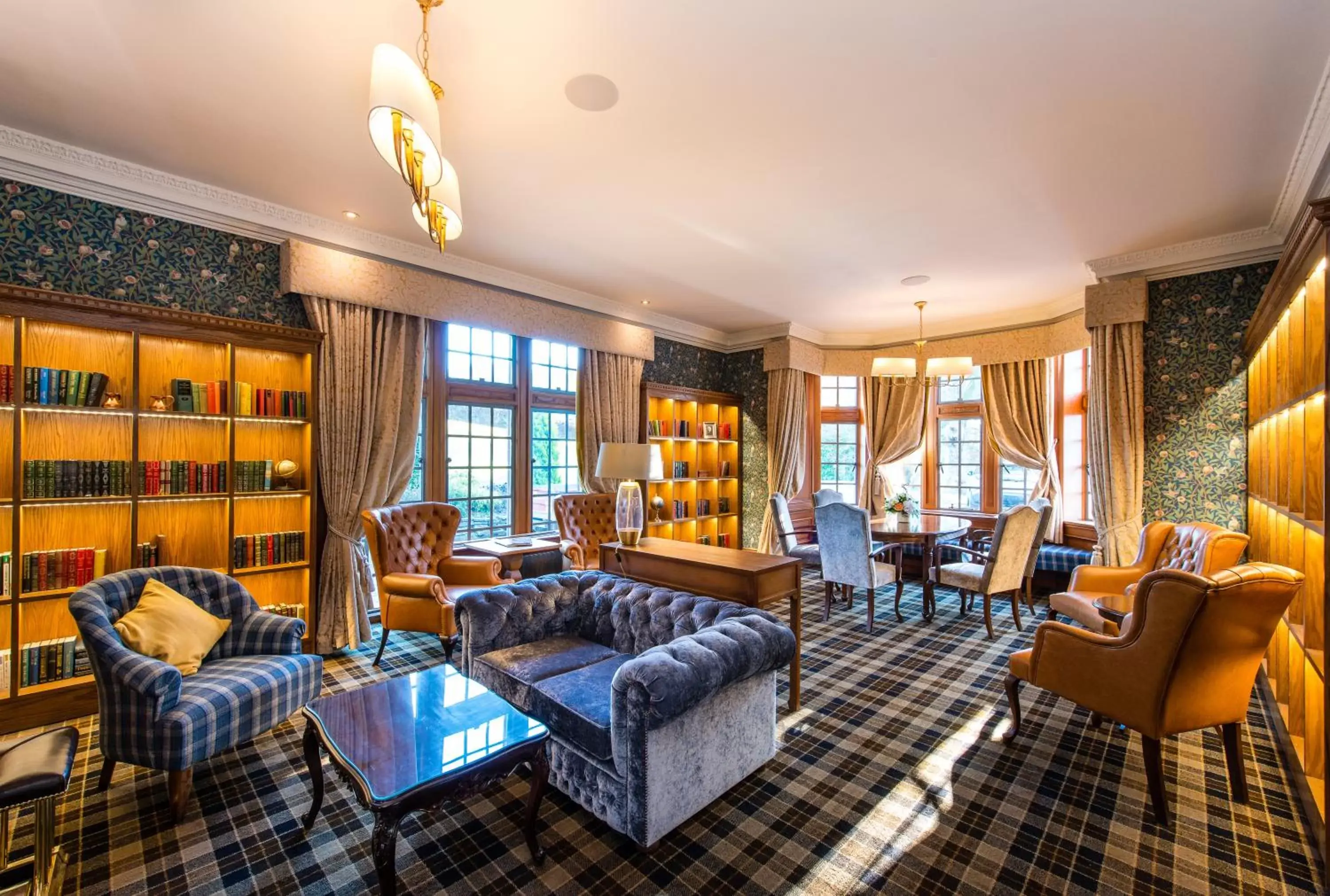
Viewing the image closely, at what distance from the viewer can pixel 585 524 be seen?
17.6 ft

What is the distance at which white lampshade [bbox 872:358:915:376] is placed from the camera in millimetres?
5516

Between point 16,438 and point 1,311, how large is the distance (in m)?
0.62

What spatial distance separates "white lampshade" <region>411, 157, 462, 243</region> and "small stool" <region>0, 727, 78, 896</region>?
204 cm

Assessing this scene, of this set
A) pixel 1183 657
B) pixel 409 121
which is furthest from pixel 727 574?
pixel 409 121

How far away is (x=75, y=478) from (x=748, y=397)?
6.22 meters

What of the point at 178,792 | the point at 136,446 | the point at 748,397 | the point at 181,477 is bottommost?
the point at 178,792

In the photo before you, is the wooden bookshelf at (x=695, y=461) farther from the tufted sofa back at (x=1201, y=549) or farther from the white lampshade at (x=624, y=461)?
the tufted sofa back at (x=1201, y=549)

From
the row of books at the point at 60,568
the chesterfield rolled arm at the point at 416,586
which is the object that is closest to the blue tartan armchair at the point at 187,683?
the row of books at the point at 60,568

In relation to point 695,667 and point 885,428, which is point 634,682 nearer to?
point 695,667

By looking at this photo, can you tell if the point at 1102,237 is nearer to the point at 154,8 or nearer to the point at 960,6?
the point at 960,6

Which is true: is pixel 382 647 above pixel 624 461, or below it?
below

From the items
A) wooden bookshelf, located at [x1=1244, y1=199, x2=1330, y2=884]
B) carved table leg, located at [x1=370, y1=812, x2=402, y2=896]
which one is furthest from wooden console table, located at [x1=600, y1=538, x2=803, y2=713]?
wooden bookshelf, located at [x1=1244, y1=199, x2=1330, y2=884]

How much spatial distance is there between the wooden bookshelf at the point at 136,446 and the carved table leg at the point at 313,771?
74.6 inches

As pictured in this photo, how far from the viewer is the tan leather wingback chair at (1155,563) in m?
3.24
